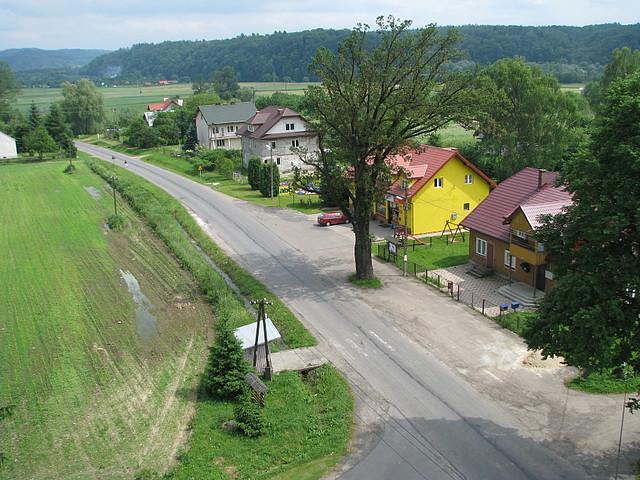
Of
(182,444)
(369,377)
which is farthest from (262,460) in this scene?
(369,377)

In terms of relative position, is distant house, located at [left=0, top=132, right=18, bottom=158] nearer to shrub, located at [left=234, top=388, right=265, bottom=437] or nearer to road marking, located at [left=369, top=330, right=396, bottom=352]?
road marking, located at [left=369, top=330, right=396, bottom=352]

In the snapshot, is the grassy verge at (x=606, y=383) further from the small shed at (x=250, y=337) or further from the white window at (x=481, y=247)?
the white window at (x=481, y=247)

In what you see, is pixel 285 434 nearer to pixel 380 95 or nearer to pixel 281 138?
pixel 380 95

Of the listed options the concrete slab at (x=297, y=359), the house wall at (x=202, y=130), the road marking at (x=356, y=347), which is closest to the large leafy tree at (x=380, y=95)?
the road marking at (x=356, y=347)

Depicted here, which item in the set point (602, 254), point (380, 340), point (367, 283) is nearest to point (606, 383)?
point (602, 254)

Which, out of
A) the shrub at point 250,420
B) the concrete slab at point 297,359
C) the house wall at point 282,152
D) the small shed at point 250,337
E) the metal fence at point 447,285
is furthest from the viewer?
the house wall at point 282,152
